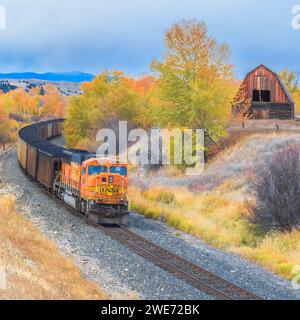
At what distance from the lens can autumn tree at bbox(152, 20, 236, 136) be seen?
1818 inches

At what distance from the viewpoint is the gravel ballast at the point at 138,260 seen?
17750 millimetres

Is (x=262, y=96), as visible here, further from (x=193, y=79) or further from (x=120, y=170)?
(x=120, y=170)

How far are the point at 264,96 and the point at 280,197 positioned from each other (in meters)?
36.5

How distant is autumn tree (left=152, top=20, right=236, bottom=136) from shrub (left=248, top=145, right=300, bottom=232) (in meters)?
20.6

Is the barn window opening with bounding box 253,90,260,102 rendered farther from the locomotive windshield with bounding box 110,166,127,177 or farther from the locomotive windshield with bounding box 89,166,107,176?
the locomotive windshield with bounding box 89,166,107,176

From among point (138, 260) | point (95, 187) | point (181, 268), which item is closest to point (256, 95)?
point (95, 187)

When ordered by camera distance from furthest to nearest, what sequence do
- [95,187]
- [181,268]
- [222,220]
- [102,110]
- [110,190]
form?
[102,110], [222,220], [110,190], [95,187], [181,268]

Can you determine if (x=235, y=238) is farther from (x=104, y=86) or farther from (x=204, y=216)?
(x=104, y=86)

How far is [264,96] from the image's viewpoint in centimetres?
6031

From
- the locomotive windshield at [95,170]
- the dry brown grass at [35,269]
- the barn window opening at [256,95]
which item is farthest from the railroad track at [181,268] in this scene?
the barn window opening at [256,95]

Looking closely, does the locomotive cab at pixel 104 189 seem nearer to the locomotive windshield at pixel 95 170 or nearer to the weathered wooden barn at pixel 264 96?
the locomotive windshield at pixel 95 170

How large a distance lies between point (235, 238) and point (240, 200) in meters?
6.71

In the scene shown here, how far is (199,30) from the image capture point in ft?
151

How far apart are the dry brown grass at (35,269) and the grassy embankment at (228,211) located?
23.6 feet
